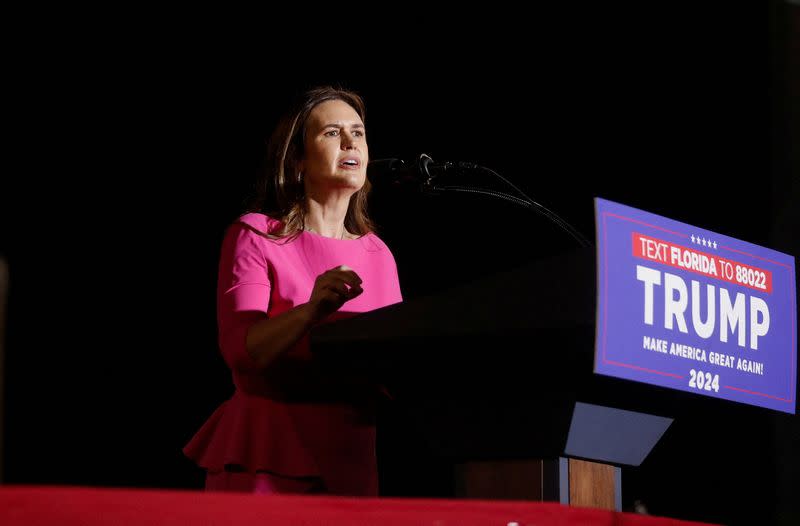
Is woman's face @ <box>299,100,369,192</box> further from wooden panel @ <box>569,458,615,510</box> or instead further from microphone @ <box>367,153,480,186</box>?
wooden panel @ <box>569,458,615,510</box>

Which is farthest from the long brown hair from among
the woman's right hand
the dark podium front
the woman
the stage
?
the stage

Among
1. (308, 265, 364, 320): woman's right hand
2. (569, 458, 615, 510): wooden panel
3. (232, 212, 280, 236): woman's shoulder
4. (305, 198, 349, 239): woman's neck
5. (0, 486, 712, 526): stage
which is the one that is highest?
(305, 198, 349, 239): woman's neck

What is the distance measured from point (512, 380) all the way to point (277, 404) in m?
0.43

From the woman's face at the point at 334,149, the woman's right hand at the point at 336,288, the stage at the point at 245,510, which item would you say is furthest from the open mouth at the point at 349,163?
the stage at the point at 245,510

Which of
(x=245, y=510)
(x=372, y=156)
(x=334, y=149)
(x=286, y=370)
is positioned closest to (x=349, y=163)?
(x=334, y=149)

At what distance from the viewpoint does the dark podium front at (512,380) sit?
1131 mm

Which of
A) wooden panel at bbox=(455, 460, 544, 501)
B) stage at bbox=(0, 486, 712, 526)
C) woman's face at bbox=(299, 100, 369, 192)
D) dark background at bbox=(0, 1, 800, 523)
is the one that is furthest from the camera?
dark background at bbox=(0, 1, 800, 523)

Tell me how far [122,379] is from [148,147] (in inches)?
24.6

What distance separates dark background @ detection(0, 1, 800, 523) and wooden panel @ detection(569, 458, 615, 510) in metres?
1.67

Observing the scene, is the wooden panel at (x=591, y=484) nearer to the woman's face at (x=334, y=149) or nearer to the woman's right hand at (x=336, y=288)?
the woman's right hand at (x=336, y=288)

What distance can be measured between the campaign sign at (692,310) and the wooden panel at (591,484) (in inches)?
6.8

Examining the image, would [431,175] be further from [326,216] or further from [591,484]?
[591,484]

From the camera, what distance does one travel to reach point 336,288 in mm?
1286

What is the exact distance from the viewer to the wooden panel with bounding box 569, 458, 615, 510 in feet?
4.03
